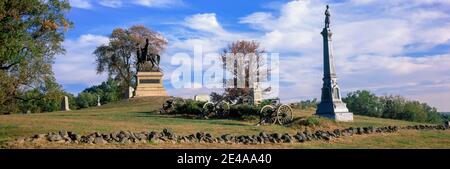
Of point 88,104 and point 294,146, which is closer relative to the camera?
point 294,146

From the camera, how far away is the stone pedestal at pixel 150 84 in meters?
47.7

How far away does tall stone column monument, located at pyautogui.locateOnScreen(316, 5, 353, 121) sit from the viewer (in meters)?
32.2

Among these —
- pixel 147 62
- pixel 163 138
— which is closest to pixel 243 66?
pixel 147 62

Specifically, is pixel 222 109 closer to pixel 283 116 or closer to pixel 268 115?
pixel 268 115

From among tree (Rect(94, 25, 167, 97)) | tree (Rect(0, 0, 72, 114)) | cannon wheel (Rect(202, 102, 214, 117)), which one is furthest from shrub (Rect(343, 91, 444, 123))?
tree (Rect(0, 0, 72, 114))

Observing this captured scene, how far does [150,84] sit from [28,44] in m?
24.2

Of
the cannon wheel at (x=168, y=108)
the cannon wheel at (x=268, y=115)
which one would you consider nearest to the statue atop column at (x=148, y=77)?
the cannon wheel at (x=168, y=108)

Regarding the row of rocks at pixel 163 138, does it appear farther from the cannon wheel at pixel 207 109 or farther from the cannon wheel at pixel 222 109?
the cannon wheel at pixel 207 109

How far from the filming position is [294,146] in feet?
54.4

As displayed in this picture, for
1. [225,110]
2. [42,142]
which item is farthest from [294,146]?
[225,110]

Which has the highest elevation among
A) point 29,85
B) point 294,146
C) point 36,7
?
point 36,7
